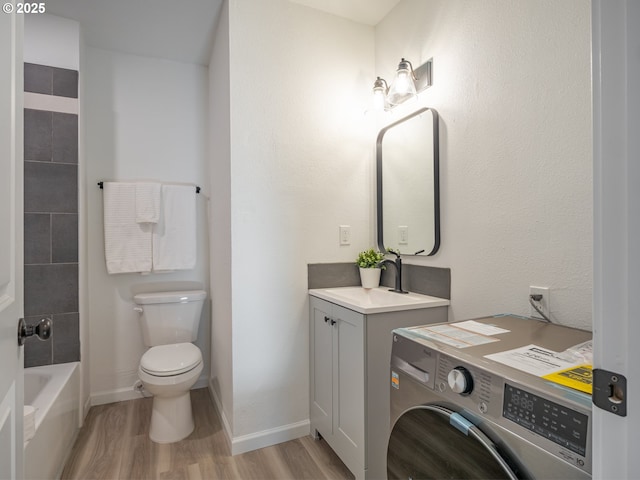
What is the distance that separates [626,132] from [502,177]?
103 centimetres

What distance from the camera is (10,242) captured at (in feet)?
2.43

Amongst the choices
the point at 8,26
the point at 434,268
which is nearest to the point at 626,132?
the point at 8,26

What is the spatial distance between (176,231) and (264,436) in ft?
4.90

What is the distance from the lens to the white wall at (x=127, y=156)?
2395 millimetres

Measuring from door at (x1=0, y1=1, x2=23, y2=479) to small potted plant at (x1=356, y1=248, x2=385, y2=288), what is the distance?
1584 mm

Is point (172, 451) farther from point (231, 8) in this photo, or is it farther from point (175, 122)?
point (231, 8)

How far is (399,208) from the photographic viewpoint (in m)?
1.99

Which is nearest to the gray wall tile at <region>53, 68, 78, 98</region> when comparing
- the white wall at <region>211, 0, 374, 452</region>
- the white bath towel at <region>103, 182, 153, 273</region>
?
the white bath towel at <region>103, 182, 153, 273</region>

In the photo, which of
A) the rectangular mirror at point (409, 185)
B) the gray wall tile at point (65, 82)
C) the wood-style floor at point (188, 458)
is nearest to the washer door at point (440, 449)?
the wood-style floor at point (188, 458)

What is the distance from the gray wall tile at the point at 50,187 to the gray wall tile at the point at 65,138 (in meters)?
0.05

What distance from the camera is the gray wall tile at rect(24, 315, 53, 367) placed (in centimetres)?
201

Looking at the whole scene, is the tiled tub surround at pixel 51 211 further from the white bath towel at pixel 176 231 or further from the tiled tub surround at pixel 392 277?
the tiled tub surround at pixel 392 277

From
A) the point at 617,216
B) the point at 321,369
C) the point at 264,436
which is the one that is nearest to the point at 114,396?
the point at 264,436

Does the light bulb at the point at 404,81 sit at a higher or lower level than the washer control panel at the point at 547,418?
higher
